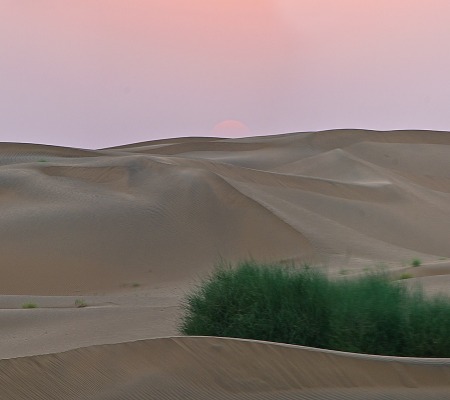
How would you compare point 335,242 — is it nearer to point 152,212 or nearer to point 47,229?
point 152,212

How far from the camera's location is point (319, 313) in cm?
1187

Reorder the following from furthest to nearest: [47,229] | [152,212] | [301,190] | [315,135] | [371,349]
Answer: [315,135] → [301,190] → [152,212] → [47,229] → [371,349]

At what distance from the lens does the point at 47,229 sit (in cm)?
2928

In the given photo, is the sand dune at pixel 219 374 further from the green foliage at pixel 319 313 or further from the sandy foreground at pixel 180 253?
the green foliage at pixel 319 313

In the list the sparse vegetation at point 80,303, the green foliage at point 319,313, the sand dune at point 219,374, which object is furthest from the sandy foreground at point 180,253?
the green foliage at point 319,313

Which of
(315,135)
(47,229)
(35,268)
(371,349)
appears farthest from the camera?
(315,135)

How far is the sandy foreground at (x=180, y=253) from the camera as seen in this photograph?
9.32 meters

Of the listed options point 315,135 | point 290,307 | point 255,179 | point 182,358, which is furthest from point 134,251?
point 315,135

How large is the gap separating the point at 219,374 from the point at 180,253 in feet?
62.0

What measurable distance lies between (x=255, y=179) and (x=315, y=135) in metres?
26.5

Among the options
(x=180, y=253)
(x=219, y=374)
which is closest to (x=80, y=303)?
(x=180, y=253)

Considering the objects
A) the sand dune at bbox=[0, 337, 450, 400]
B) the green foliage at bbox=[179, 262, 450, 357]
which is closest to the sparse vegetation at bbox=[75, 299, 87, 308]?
the green foliage at bbox=[179, 262, 450, 357]

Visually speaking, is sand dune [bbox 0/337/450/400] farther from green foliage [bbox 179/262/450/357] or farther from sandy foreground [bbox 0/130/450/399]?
green foliage [bbox 179/262/450/357]

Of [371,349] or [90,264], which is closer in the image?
[371,349]
